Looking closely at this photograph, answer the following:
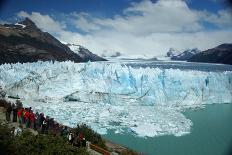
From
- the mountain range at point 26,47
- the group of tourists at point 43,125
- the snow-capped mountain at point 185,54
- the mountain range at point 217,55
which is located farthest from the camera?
the snow-capped mountain at point 185,54

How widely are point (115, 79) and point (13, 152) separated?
1466 centimetres

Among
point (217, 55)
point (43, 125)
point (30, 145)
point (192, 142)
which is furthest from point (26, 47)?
point (30, 145)

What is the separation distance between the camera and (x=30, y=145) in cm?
692

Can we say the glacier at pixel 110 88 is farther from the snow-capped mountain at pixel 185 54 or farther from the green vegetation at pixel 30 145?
the snow-capped mountain at pixel 185 54

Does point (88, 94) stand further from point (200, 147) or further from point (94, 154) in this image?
point (94, 154)

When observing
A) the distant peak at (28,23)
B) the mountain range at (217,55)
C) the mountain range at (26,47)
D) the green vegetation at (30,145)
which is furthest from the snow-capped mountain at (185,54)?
the green vegetation at (30,145)

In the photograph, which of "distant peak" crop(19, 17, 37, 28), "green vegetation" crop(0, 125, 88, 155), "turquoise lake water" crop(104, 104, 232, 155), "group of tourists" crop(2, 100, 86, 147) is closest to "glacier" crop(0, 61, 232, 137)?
"turquoise lake water" crop(104, 104, 232, 155)

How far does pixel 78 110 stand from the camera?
17734mm

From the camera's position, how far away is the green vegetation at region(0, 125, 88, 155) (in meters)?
6.83

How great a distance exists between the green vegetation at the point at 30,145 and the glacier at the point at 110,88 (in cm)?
1003

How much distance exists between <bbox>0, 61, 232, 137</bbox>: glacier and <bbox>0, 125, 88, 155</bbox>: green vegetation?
10026 mm

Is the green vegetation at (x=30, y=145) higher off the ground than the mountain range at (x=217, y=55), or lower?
lower

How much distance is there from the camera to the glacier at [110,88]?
739 inches

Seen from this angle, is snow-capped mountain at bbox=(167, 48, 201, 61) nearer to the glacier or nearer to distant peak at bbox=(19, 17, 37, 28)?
distant peak at bbox=(19, 17, 37, 28)
